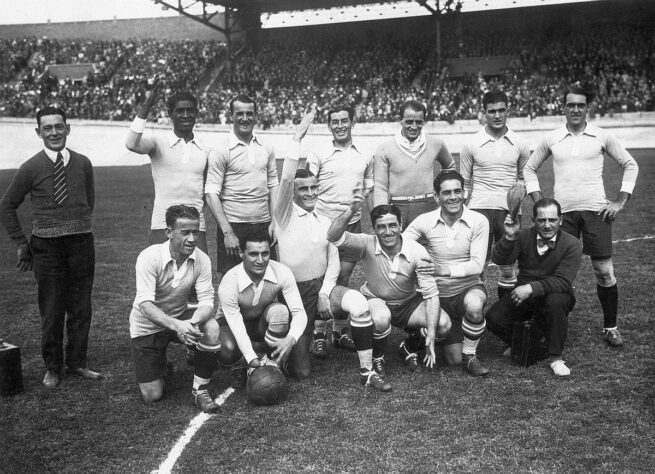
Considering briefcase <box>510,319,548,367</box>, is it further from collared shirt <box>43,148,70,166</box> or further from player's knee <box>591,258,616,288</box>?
collared shirt <box>43,148,70,166</box>

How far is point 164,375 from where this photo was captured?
4895 millimetres

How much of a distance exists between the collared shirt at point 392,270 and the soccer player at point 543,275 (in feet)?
2.24

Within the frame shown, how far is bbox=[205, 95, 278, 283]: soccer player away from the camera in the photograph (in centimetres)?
539

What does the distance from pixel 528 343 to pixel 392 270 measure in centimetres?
124

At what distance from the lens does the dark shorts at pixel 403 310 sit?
17.1ft

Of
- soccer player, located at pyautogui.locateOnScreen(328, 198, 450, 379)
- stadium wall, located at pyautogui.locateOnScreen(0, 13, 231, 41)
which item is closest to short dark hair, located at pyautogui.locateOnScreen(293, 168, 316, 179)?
soccer player, located at pyautogui.locateOnScreen(328, 198, 450, 379)

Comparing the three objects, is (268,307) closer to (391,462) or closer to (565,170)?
(391,462)

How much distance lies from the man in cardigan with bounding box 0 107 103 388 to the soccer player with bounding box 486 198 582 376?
3367mm

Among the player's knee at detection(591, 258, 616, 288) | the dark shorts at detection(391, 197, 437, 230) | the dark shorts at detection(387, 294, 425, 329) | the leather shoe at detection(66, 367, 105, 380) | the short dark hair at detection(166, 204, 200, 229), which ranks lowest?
the leather shoe at detection(66, 367, 105, 380)

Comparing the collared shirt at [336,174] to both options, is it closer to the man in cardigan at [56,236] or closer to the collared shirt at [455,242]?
the collared shirt at [455,242]

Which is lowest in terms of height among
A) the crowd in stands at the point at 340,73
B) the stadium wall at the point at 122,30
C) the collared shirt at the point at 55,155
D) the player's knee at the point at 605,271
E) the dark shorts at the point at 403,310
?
the dark shorts at the point at 403,310

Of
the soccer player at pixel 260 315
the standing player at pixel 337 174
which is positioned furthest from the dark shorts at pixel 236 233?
the soccer player at pixel 260 315

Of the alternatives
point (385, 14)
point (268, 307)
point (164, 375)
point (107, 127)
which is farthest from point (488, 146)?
point (385, 14)

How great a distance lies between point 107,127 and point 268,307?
28.9 metres
